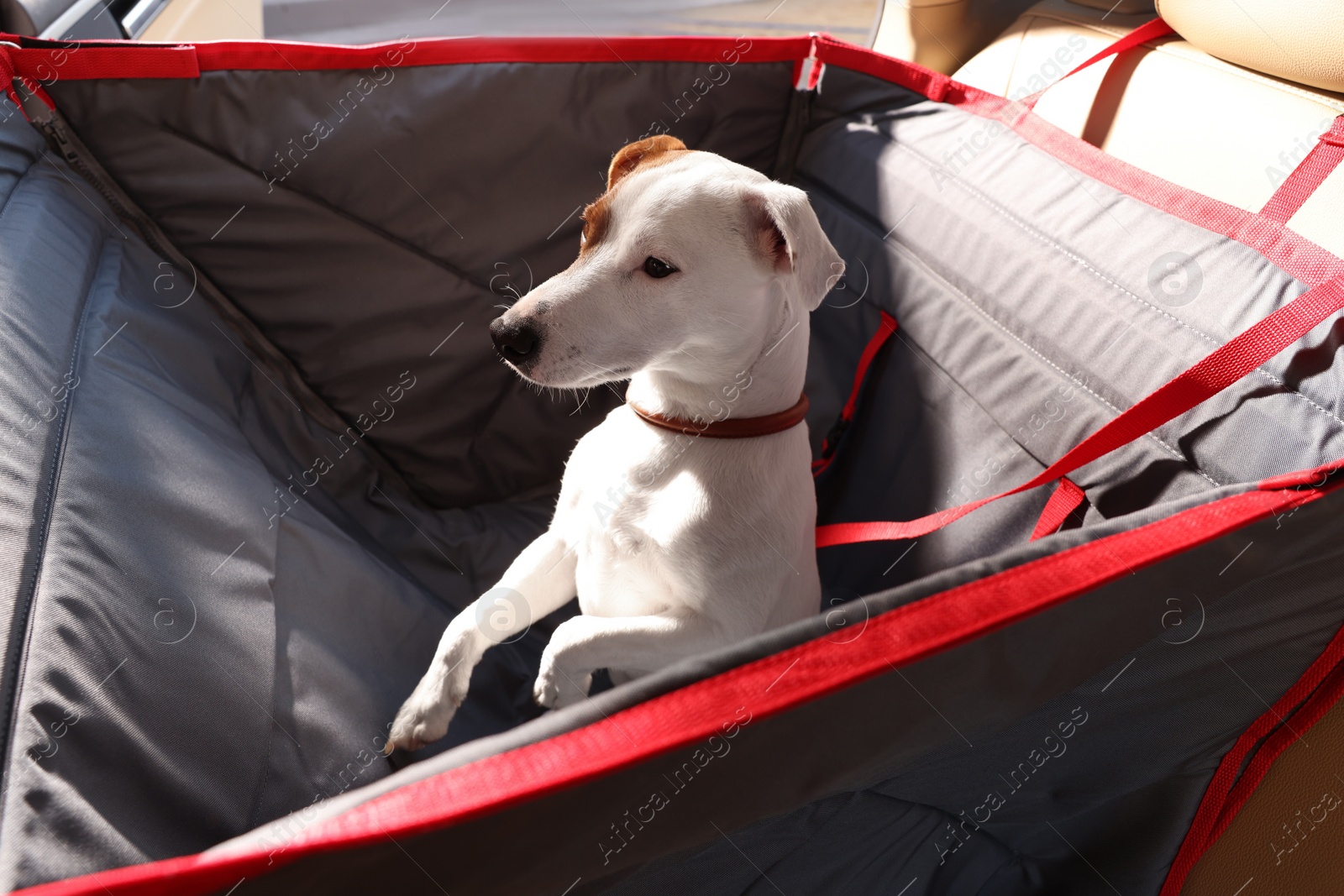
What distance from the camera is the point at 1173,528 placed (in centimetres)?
66

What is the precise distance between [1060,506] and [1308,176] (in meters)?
0.49

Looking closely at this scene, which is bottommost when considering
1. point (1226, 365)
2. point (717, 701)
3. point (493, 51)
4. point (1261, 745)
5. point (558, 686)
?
point (1261, 745)

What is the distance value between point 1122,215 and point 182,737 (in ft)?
3.99

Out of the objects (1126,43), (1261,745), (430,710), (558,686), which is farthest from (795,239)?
(1126,43)

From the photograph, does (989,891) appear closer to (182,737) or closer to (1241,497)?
(1241,497)

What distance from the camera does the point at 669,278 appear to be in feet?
2.69

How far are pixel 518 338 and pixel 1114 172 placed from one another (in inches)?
33.3

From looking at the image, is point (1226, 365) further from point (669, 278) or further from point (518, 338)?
point (518, 338)

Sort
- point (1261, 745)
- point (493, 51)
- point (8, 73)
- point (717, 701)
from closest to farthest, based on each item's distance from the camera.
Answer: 1. point (717, 701)
2. point (1261, 745)
3. point (8, 73)
4. point (493, 51)

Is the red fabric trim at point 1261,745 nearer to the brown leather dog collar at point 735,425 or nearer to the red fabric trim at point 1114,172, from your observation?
the red fabric trim at point 1114,172

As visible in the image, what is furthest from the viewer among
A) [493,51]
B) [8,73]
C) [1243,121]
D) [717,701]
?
[493,51]

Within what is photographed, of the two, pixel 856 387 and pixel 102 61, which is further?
pixel 856 387

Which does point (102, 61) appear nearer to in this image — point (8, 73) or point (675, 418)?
point (8, 73)

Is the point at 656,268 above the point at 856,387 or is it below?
above
